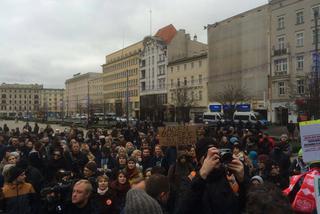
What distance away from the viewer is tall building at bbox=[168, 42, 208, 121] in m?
63.0

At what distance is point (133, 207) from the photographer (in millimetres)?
2656

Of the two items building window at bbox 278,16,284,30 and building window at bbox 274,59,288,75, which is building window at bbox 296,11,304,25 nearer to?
building window at bbox 278,16,284,30

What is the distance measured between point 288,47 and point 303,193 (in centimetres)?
5160

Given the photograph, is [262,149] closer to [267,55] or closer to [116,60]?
[267,55]

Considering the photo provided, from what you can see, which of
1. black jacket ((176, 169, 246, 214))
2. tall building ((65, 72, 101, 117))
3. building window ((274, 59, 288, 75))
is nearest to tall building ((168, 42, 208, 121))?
building window ((274, 59, 288, 75))

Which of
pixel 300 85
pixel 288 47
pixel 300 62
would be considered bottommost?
pixel 300 85

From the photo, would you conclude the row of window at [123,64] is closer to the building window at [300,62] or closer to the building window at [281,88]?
the building window at [281,88]

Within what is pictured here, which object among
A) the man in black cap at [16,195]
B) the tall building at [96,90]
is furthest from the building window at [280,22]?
the tall building at [96,90]

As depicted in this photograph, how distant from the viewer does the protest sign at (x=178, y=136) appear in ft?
30.8

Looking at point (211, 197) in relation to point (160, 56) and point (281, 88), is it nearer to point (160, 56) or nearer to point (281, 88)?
point (281, 88)

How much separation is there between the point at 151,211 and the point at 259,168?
6.06 metres

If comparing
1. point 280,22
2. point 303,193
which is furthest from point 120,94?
point 303,193

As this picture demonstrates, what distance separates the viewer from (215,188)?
3268 millimetres

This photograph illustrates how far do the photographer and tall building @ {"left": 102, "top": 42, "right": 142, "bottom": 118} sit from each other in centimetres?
7828
